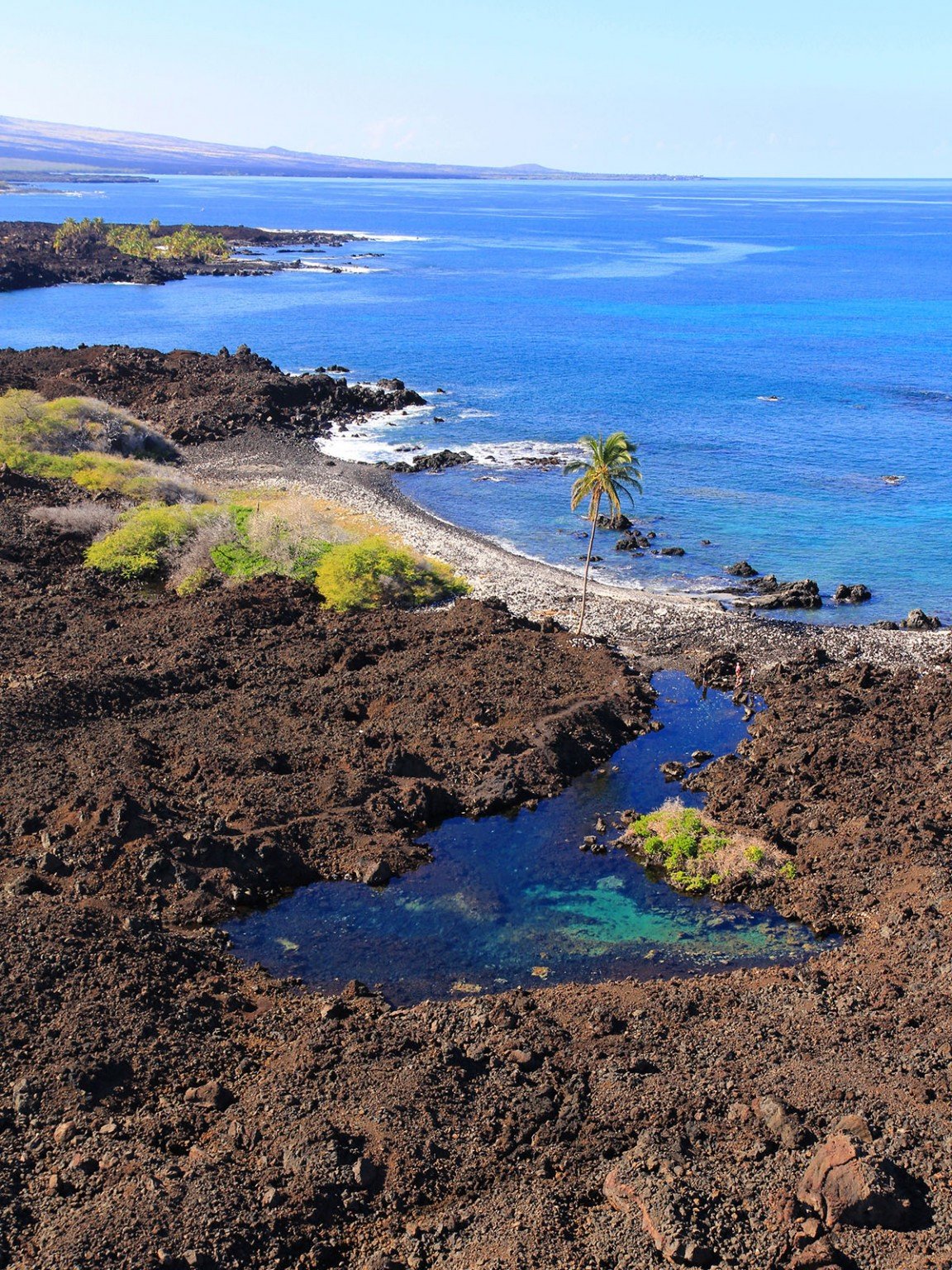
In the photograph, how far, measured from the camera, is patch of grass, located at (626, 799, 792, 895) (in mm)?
32844

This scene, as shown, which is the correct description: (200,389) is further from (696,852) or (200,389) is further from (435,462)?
(696,852)

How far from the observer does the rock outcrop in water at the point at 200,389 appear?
280 feet

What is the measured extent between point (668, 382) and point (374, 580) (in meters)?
65.9

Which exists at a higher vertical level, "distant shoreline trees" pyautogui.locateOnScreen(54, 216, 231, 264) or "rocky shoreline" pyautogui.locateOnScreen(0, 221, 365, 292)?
"distant shoreline trees" pyautogui.locateOnScreen(54, 216, 231, 264)

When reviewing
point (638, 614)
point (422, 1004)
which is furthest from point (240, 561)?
point (422, 1004)

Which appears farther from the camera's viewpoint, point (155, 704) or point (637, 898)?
point (155, 704)

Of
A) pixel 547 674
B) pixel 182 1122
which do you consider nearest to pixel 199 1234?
pixel 182 1122

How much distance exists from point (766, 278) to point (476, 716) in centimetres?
17411

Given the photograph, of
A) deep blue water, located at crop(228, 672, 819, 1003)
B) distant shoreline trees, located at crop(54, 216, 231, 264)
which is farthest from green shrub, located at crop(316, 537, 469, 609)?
distant shoreline trees, located at crop(54, 216, 231, 264)

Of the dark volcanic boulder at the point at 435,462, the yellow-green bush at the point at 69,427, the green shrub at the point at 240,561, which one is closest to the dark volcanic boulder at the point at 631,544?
the dark volcanic boulder at the point at 435,462

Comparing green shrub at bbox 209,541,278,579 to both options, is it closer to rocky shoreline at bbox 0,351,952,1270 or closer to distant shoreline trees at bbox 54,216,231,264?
rocky shoreline at bbox 0,351,952,1270

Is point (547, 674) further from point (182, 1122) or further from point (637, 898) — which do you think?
point (182, 1122)

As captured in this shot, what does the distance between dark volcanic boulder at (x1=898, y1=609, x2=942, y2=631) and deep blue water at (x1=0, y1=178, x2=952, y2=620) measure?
2057 mm

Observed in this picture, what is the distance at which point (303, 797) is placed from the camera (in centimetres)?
3534
